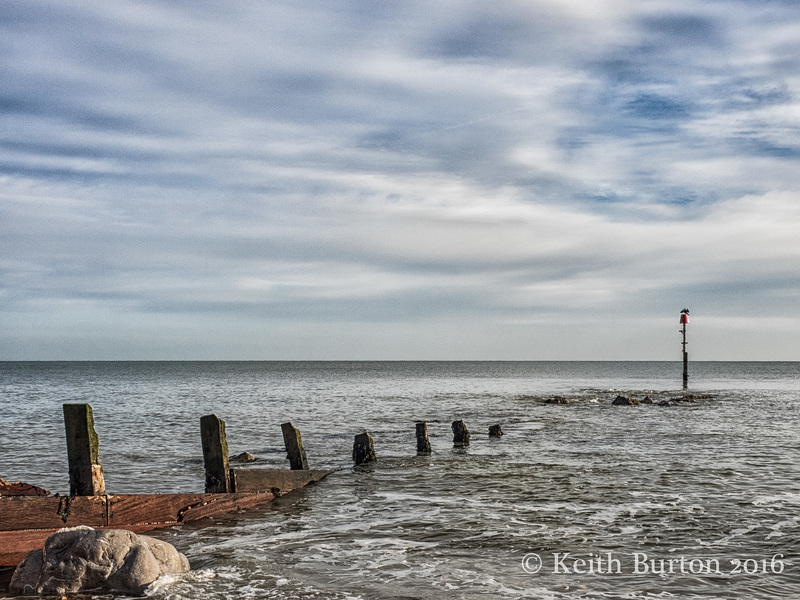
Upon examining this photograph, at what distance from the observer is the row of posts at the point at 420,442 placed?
18.5 metres

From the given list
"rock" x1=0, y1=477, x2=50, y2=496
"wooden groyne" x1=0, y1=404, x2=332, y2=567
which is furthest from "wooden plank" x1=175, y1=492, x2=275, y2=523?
"rock" x1=0, y1=477, x2=50, y2=496

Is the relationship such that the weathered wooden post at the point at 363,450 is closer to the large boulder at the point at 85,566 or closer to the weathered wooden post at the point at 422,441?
the weathered wooden post at the point at 422,441

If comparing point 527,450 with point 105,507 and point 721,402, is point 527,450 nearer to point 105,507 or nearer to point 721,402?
point 105,507

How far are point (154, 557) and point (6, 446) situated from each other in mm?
17075

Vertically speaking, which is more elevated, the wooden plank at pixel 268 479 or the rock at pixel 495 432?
the wooden plank at pixel 268 479

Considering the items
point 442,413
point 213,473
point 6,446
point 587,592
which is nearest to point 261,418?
point 442,413

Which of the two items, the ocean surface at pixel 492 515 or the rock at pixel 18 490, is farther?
the rock at pixel 18 490

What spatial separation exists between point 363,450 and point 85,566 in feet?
35.4

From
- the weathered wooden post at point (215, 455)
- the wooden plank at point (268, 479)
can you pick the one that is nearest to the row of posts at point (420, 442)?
the wooden plank at point (268, 479)

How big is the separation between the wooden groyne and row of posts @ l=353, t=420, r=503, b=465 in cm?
570

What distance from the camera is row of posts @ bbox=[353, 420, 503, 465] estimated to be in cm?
1852

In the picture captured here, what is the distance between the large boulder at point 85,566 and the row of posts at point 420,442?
10296 mm

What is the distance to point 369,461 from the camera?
60.7 feet

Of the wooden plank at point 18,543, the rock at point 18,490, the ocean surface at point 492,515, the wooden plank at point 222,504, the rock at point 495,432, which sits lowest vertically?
the rock at point 495,432
